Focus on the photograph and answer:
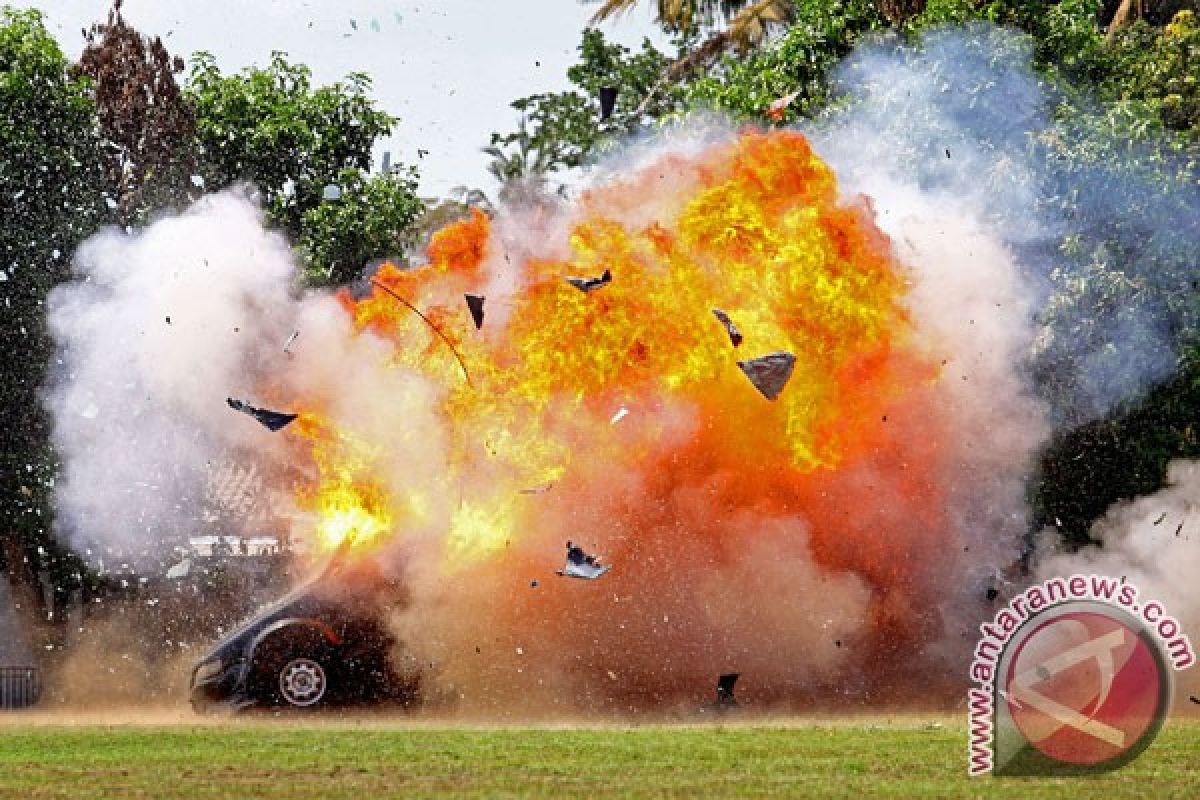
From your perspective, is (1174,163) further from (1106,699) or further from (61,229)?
(61,229)

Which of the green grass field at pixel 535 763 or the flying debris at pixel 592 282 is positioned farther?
the flying debris at pixel 592 282

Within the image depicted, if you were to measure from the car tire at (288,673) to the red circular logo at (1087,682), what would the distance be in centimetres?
699

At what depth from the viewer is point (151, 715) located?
23.0m

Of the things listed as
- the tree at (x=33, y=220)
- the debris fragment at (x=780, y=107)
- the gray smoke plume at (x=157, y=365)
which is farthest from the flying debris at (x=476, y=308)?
the tree at (x=33, y=220)

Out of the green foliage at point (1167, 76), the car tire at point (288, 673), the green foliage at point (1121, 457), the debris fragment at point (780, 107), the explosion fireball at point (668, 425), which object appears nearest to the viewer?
the car tire at point (288, 673)

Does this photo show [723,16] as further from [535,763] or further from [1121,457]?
[535,763]

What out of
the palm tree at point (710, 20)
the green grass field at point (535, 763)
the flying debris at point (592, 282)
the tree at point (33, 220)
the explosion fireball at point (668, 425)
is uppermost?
the palm tree at point (710, 20)

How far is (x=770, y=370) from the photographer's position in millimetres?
21188

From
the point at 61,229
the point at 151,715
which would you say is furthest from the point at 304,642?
the point at 61,229

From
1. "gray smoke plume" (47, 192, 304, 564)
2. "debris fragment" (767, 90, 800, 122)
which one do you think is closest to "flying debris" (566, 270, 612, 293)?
"gray smoke plume" (47, 192, 304, 564)

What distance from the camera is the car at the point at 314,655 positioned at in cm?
2033

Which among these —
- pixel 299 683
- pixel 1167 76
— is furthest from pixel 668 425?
pixel 1167 76

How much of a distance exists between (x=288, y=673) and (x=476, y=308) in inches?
175

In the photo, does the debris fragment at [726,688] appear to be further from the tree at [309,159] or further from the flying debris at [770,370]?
the tree at [309,159]
